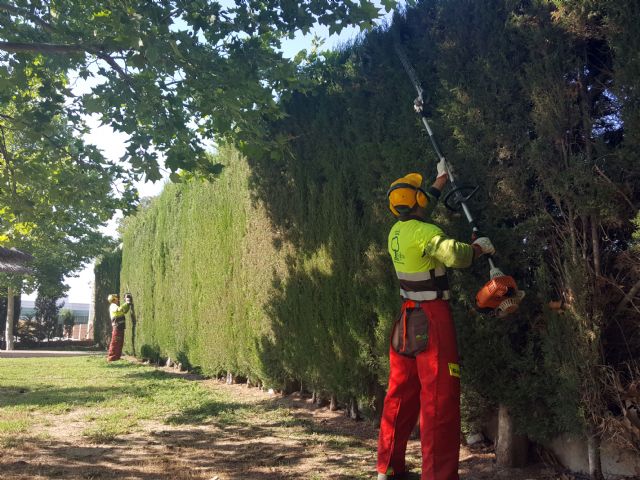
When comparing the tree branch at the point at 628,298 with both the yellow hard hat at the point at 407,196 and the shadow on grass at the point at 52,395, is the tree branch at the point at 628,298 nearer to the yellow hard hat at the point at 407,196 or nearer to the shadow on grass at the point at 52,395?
the yellow hard hat at the point at 407,196

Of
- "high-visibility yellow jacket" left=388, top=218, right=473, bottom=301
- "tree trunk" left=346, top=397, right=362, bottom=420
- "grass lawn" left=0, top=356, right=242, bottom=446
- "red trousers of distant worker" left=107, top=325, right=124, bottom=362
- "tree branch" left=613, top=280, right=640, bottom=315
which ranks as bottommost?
"grass lawn" left=0, top=356, right=242, bottom=446

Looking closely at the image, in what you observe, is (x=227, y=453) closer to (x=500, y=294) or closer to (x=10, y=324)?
(x=500, y=294)

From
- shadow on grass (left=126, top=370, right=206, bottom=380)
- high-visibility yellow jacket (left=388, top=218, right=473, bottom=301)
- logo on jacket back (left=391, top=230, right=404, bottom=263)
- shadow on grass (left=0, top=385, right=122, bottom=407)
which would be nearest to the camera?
high-visibility yellow jacket (left=388, top=218, right=473, bottom=301)

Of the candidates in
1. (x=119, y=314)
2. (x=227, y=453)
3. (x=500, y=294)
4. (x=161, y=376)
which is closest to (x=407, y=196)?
(x=500, y=294)

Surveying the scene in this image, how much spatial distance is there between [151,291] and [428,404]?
Result: 12313 millimetres

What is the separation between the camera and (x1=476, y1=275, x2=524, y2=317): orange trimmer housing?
3416mm

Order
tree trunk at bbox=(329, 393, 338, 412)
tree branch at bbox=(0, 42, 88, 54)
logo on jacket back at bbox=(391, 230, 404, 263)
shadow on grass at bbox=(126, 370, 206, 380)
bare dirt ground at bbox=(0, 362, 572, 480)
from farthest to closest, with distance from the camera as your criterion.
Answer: shadow on grass at bbox=(126, 370, 206, 380) → tree trunk at bbox=(329, 393, 338, 412) → tree branch at bbox=(0, 42, 88, 54) → bare dirt ground at bbox=(0, 362, 572, 480) → logo on jacket back at bbox=(391, 230, 404, 263)

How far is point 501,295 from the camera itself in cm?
345

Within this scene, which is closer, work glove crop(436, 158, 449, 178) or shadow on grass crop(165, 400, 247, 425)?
work glove crop(436, 158, 449, 178)

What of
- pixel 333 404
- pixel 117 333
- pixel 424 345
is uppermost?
pixel 424 345

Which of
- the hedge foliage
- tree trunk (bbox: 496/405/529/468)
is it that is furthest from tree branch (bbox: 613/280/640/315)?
tree trunk (bbox: 496/405/529/468)

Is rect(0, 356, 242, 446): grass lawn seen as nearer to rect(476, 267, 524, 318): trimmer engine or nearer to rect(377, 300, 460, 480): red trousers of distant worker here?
rect(377, 300, 460, 480): red trousers of distant worker

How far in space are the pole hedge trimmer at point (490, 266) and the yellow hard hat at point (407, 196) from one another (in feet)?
0.65

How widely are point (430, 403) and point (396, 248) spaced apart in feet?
3.69
